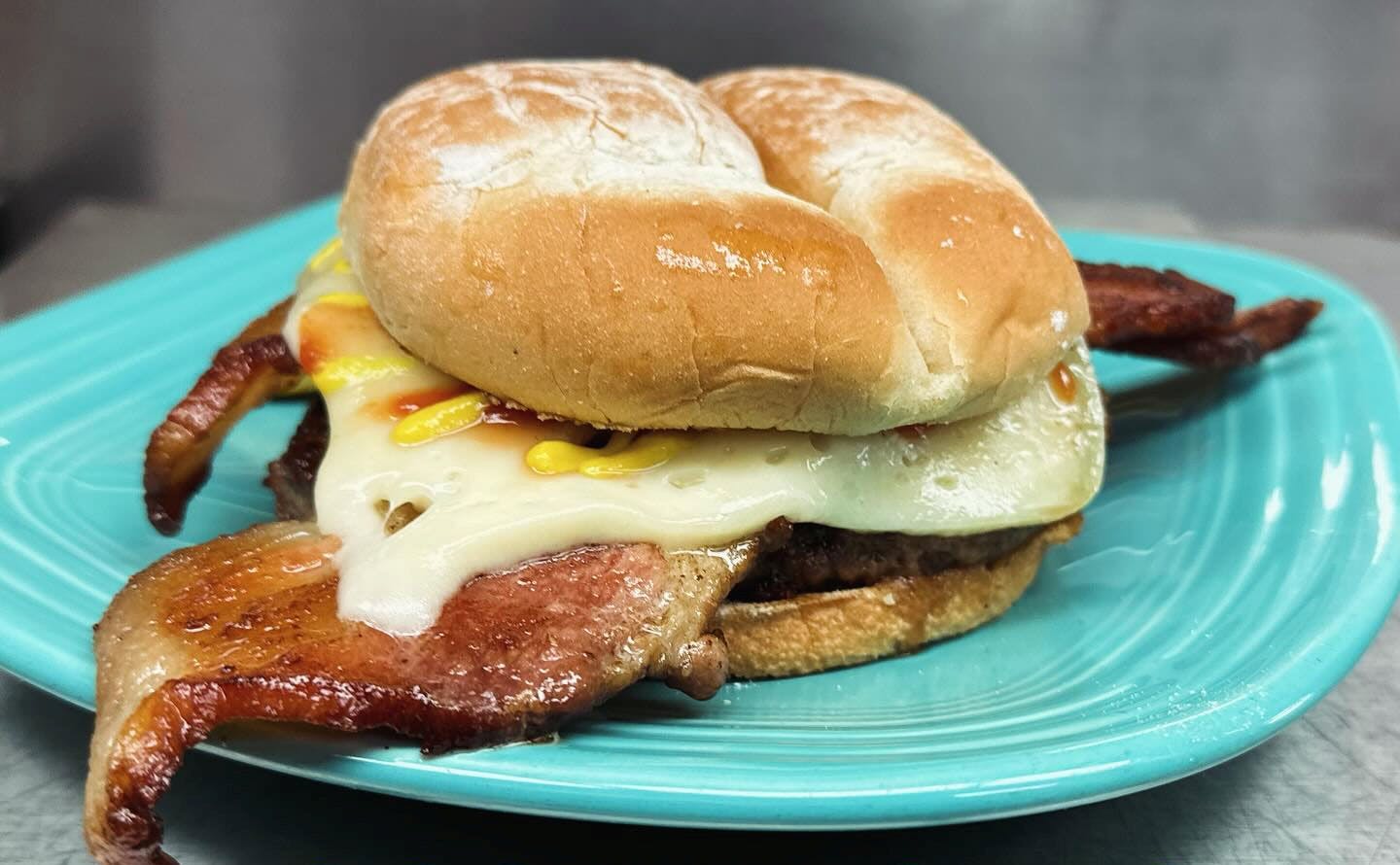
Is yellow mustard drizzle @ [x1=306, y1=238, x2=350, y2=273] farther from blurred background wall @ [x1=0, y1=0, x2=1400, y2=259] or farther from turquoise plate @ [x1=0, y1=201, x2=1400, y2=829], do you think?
blurred background wall @ [x1=0, y1=0, x2=1400, y2=259]

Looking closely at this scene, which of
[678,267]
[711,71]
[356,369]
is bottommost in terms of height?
[711,71]

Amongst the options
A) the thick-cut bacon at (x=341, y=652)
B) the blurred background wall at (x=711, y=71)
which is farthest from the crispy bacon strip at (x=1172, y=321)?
the blurred background wall at (x=711, y=71)

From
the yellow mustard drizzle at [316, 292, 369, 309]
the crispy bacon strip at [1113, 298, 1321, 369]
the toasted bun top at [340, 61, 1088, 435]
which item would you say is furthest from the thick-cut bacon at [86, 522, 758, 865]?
the crispy bacon strip at [1113, 298, 1321, 369]

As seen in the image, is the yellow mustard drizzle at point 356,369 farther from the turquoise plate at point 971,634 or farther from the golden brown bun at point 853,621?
the golden brown bun at point 853,621

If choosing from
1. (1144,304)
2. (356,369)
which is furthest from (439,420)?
(1144,304)

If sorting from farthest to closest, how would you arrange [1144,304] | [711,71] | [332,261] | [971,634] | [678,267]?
[711,71], [1144,304], [332,261], [971,634], [678,267]

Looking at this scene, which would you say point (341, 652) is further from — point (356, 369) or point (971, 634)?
point (971, 634)
